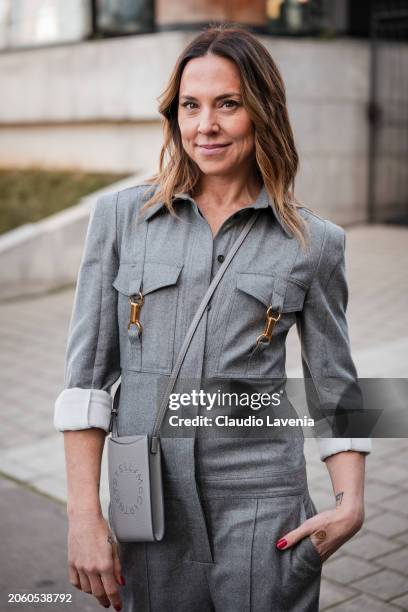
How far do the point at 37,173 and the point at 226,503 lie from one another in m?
12.6

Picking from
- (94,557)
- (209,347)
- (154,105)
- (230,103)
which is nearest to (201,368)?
(209,347)

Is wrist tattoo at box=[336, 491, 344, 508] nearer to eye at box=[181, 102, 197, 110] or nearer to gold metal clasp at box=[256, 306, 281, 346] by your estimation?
gold metal clasp at box=[256, 306, 281, 346]

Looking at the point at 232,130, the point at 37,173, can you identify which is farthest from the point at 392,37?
the point at 232,130

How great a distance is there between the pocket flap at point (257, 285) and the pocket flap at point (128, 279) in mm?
232

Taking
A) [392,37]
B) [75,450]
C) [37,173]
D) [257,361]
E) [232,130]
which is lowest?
[37,173]

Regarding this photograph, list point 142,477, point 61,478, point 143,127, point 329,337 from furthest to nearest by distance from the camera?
1. point 143,127
2. point 61,478
3. point 329,337
4. point 142,477

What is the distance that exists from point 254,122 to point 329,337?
558 millimetres

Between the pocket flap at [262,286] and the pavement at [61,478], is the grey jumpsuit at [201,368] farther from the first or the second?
the pavement at [61,478]

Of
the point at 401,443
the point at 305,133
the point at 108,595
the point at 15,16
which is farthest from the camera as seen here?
the point at 15,16

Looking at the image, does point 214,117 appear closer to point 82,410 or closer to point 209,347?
point 209,347

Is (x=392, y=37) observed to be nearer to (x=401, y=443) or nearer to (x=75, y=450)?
(x=401, y=443)

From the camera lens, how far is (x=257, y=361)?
6.76 ft

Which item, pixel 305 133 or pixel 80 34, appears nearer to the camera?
pixel 305 133

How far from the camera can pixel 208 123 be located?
6.78 feet
